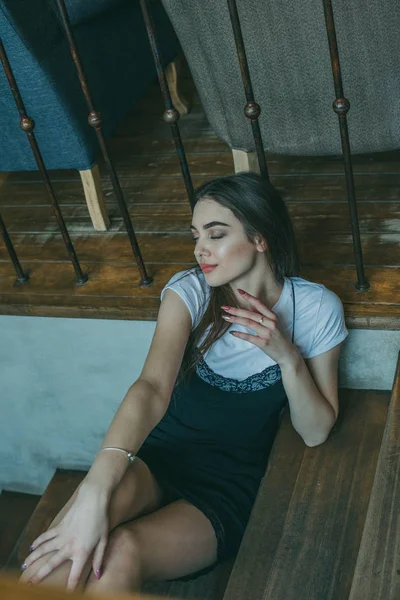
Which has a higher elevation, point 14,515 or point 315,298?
point 315,298

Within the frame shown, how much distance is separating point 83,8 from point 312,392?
1.17m

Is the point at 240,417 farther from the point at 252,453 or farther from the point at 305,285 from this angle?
the point at 305,285

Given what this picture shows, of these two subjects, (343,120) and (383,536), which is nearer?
(383,536)

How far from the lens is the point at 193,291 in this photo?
1.67 meters

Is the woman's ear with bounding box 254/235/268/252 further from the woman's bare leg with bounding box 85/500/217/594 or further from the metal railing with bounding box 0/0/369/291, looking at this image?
the woman's bare leg with bounding box 85/500/217/594

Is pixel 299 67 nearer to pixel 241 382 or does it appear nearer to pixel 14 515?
pixel 241 382

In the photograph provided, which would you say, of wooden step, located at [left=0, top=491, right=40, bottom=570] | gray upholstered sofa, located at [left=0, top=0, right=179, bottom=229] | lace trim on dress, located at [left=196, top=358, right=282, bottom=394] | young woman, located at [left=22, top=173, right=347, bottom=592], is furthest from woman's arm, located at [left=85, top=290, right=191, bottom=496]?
wooden step, located at [left=0, top=491, right=40, bottom=570]

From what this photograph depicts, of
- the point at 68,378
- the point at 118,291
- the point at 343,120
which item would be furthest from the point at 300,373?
the point at 68,378

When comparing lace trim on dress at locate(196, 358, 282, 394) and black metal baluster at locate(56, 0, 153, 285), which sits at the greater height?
black metal baluster at locate(56, 0, 153, 285)

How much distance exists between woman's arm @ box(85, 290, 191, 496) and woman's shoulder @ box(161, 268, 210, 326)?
0.01 m

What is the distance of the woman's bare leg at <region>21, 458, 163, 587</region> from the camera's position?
4.58 feet

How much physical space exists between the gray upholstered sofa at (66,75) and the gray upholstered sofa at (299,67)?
34 cm

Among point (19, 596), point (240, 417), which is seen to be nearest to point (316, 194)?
point (240, 417)

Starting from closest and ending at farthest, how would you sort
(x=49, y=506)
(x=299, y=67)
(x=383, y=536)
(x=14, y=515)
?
(x=383, y=536) < (x=299, y=67) < (x=49, y=506) < (x=14, y=515)
